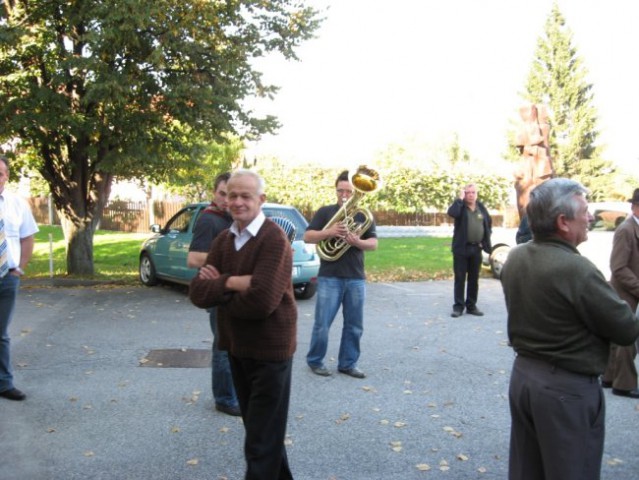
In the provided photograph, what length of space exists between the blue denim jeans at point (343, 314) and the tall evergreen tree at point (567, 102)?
41657 mm

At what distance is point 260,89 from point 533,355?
406 inches

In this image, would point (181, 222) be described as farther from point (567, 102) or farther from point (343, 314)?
point (567, 102)

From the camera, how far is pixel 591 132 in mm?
45000

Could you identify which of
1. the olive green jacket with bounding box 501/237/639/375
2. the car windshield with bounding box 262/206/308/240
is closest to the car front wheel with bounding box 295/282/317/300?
the car windshield with bounding box 262/206/308/240

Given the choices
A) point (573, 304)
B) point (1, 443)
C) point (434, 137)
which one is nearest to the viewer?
point (573, 304)

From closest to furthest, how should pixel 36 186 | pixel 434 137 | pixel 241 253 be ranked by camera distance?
pixel 241 253
pixel 36 186
pixel 434 137

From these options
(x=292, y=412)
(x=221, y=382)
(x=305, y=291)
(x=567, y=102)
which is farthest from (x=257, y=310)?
(x=567, y=102)

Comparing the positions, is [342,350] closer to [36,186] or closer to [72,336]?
[72,336]

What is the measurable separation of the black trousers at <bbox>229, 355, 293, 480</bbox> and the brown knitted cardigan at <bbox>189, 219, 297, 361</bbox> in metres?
0.08

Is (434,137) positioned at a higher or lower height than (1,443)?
higher

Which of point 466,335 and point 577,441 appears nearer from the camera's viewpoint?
point 577,441

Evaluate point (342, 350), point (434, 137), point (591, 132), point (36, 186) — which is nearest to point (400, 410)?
point (342, 350)

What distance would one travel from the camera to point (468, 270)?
30.4 feet

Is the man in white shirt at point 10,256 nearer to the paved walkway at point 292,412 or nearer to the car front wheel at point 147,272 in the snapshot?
the paved walkway at point 292,412
